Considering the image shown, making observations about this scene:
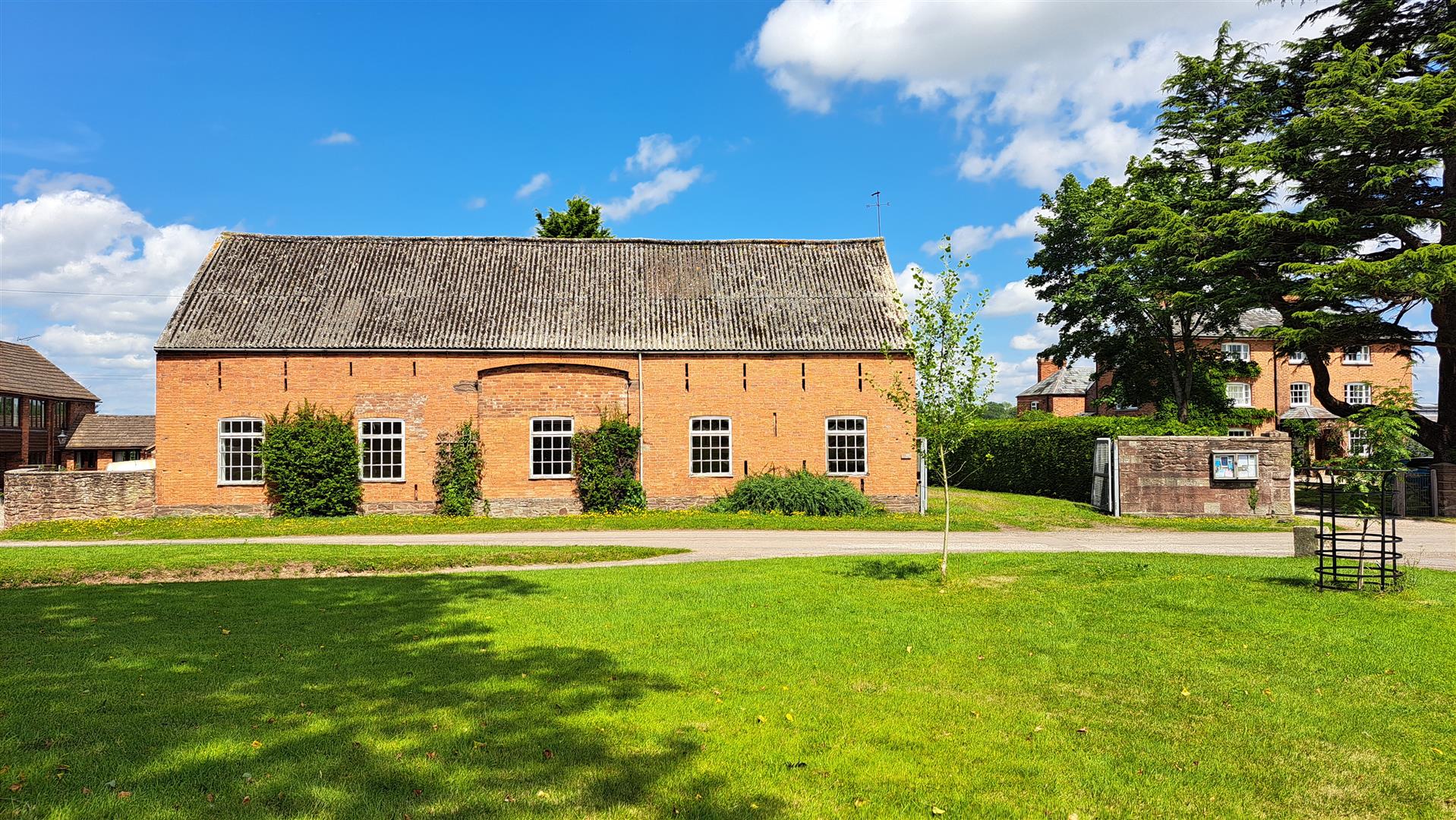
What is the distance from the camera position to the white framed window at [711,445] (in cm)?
2455

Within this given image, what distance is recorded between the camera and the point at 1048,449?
1175 inches

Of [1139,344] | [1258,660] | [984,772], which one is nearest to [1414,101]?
[1139,344]

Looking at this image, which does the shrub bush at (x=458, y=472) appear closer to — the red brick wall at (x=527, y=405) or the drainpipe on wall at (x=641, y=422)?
the red brick wall at (x=527, y=405)

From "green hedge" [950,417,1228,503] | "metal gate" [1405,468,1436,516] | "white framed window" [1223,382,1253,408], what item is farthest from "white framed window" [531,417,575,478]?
"white framed window" [1223,382,1253,408]

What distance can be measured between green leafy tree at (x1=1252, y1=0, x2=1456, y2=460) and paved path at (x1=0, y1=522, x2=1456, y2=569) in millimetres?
7082

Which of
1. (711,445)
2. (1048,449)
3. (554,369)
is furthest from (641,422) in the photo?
(1048,449)

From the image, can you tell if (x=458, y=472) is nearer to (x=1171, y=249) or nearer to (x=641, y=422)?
(x=641, y=422)

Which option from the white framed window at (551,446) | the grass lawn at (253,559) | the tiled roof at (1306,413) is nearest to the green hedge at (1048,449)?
the white framed window at (551,446)

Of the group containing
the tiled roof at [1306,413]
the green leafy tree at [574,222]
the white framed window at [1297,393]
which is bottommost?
the tiled roof at [1306,413]

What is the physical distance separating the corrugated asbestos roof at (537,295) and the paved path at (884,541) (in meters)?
6.99

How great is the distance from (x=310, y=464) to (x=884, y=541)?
1625 cm

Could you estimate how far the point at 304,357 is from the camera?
2380 centimetres

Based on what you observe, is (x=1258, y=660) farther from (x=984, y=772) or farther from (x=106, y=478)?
(x=106, y=478)

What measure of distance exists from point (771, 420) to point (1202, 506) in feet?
41.5
